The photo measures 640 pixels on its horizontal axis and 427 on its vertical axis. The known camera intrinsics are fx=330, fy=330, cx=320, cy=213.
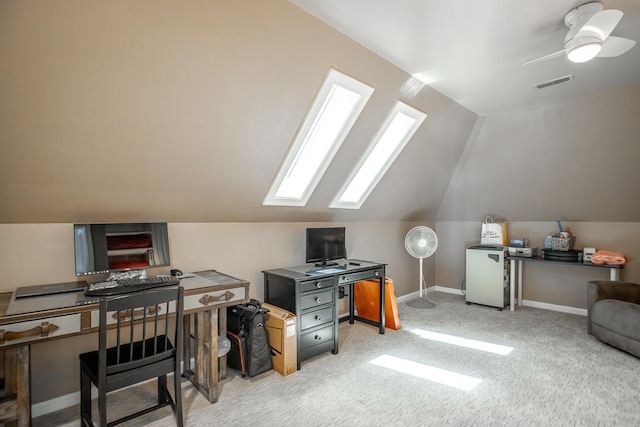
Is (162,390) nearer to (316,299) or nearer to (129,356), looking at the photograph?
(129,356)

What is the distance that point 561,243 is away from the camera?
14.6 feet

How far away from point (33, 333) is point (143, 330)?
0.55m

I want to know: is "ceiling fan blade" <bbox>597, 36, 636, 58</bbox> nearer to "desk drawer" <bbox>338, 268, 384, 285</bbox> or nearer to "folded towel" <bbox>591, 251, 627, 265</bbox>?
"desk drawer" <bbox>338, 268, 384, 285</bbox>

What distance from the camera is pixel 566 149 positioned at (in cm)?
395

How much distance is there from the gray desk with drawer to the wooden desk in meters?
0.55

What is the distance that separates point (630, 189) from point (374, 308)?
334 centimetres

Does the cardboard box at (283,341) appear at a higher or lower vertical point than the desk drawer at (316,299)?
lower

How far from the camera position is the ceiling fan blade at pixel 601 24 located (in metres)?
1.83

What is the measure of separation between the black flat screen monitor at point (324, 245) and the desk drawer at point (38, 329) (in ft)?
Answer: 6.97

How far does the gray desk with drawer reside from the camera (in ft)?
9.80

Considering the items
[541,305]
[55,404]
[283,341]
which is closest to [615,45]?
[283,341]

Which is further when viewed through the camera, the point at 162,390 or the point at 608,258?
the point at 608,258

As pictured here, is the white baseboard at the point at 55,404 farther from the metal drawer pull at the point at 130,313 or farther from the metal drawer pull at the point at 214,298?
the metal drawer pull at the point at 214,298

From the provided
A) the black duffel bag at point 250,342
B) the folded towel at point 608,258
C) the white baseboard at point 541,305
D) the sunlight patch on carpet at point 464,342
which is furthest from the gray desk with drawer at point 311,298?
the folded towel at point 608,258
